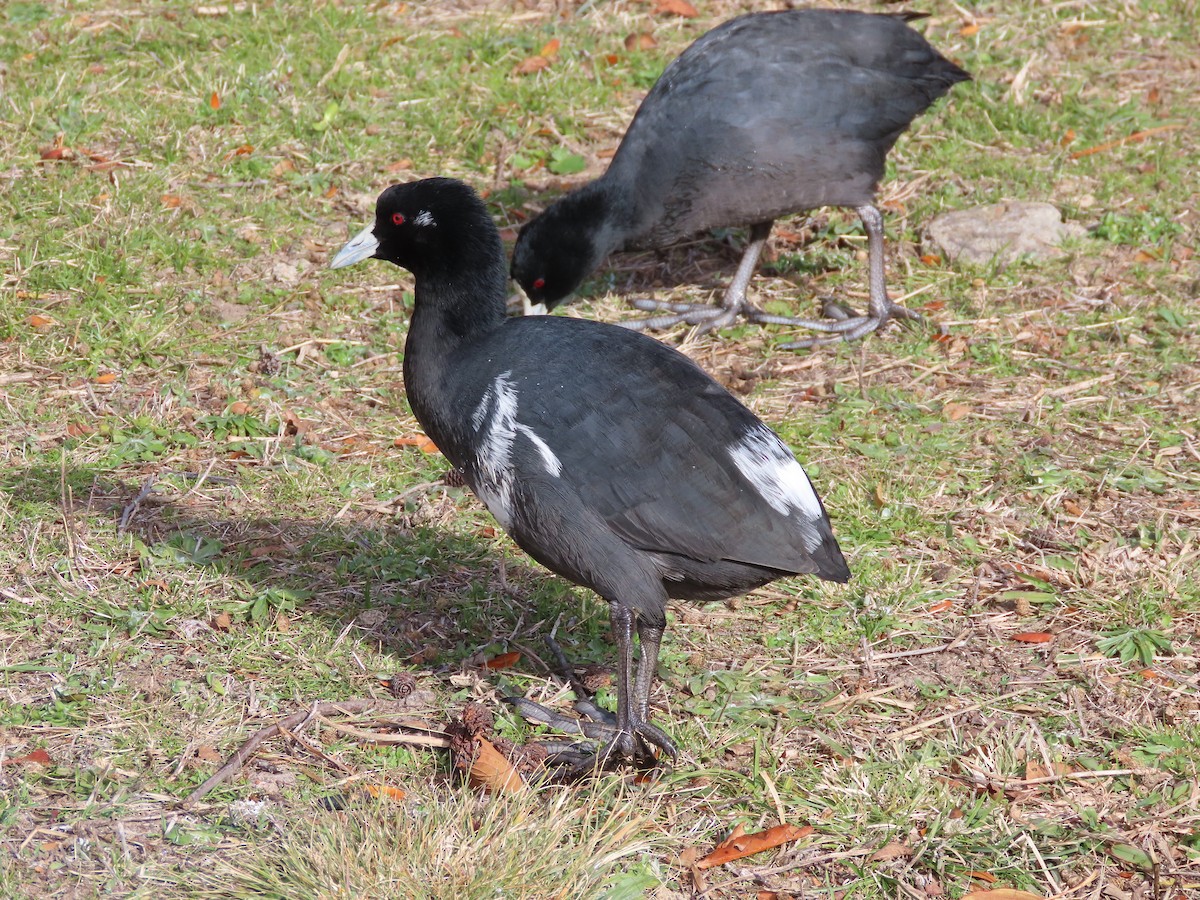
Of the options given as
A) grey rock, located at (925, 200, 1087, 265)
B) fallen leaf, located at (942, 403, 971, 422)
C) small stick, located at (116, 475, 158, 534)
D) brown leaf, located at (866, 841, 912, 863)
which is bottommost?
brown leaf, located at (866, 841, 912, 863)

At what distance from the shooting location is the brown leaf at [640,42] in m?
8.33

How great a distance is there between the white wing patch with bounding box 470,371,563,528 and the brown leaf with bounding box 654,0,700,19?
5468 millimetres

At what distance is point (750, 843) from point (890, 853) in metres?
0.38

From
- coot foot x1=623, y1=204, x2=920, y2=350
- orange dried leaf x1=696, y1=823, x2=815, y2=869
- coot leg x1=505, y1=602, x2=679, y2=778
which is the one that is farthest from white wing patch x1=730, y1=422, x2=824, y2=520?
coot foot x1=623, y1=204, x2=920, y2=350

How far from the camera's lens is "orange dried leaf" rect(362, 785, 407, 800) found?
3.65m

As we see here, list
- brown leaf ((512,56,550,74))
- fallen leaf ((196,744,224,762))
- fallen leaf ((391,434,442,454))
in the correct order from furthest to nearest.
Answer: brown leaf ((512,56,550,74)) < fallen leaf ((391,434,442,454)) < fallen leaf ((196,744,224,762))

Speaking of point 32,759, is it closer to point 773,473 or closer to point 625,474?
point 625,474

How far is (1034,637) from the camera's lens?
14.6 ft

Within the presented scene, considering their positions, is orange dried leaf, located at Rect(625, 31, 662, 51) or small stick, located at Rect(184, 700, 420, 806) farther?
orange dried leaf, located at Rect(625, 31, 662, 51)

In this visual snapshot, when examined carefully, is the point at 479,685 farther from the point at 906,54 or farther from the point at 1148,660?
the point at 906,54

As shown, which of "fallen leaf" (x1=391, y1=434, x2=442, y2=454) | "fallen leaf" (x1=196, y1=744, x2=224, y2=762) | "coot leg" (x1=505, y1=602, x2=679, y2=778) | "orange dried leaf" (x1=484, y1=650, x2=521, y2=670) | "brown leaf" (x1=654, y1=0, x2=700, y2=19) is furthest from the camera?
"brown leaf" (x1=654, y1=0, x2=700, y2=19)

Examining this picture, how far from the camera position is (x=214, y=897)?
10.4 feet

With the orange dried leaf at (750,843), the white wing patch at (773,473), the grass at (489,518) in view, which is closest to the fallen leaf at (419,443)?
the grass at (489,518)

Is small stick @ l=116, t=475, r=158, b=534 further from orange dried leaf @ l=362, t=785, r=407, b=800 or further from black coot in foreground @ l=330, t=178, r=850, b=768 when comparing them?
orange dried leaf @ l=362, t=785, r=407, b=800
